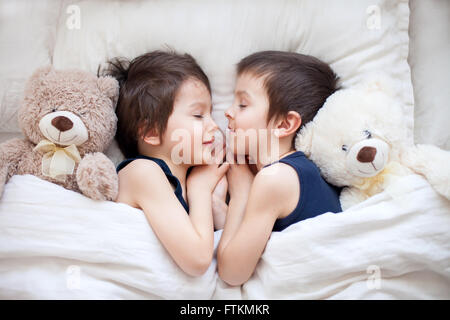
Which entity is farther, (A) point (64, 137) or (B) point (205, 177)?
(B) point (205, 177)

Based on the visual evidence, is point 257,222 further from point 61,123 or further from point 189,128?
point 61,123

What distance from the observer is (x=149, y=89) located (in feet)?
3.40

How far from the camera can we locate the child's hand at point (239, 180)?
1068 millimetres

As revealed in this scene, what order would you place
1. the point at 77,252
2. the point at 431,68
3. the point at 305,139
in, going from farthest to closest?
the point at 431,68 < the point at 305,139 < the point at 77,252

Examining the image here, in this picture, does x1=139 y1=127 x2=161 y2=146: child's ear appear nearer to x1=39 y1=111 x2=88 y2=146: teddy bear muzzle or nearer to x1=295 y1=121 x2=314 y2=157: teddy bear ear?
x1=39 y1=111 x2=88 y2=146: teddy bear muzzle

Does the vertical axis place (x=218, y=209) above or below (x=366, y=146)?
below

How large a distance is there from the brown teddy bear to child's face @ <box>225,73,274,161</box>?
12.7 inches

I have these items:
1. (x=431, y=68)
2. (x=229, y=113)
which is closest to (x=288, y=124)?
(x=229, y=113)

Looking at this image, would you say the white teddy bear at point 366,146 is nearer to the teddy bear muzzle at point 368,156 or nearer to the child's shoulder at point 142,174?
the teddy bear muzzle at point 368,156

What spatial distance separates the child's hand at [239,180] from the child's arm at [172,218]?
0.36ft

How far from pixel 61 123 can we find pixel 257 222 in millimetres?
507

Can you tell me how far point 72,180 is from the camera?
3.18 ft

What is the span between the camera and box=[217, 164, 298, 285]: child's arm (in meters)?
0.92
